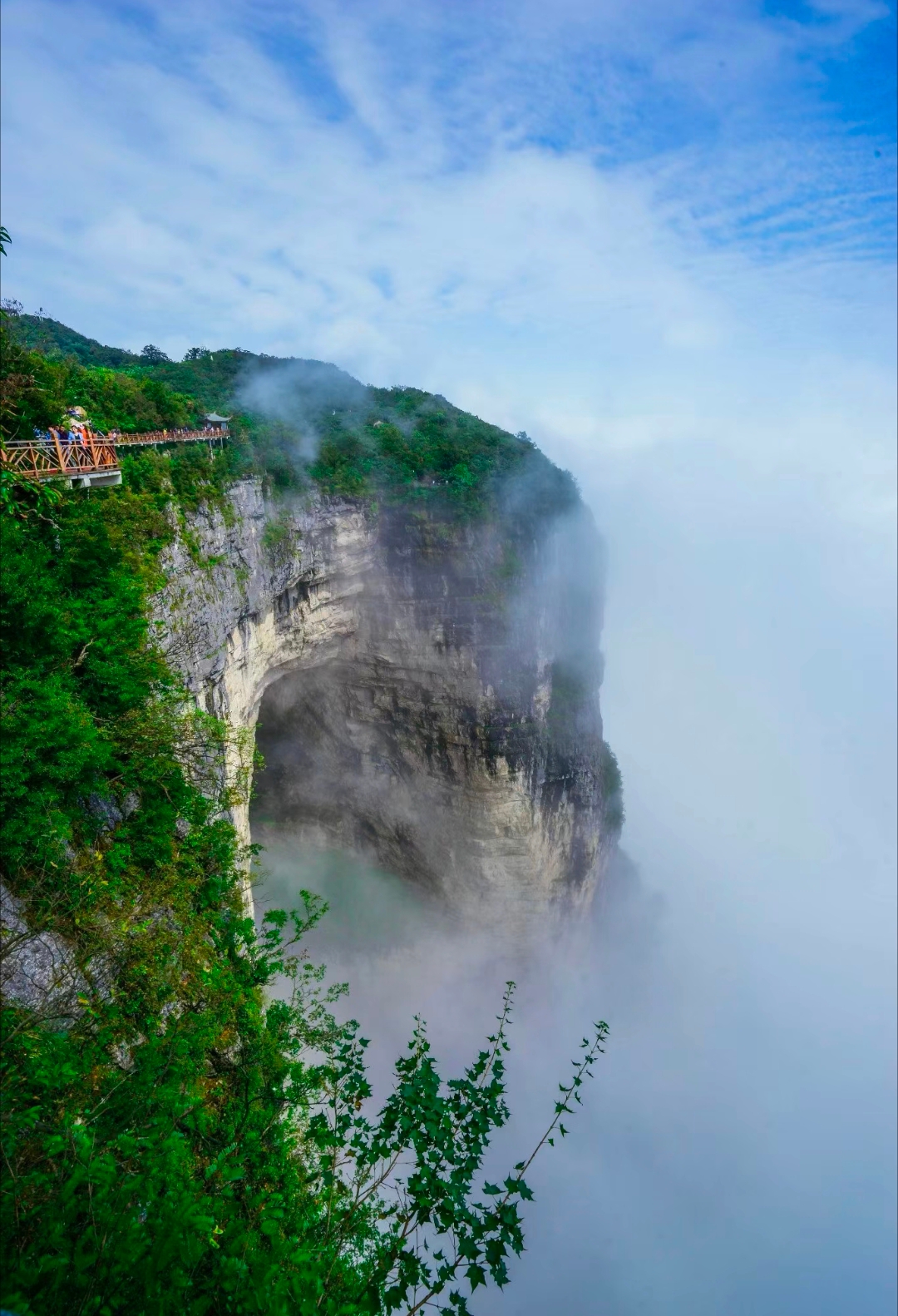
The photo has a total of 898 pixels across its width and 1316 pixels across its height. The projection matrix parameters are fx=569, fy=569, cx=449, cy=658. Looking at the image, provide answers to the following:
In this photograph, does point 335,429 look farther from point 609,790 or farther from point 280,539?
point 609,790

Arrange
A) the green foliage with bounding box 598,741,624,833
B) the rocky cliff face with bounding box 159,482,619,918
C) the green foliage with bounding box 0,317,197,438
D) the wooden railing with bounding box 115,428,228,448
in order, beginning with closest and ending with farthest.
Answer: the green foliage with bounding box 0,317,197,438, the wooden railing with bounding box 115,428,228,448, the rocky cliff face with bounding box 159,482,619,918, the green foliage with bounding box 598,741,624,833

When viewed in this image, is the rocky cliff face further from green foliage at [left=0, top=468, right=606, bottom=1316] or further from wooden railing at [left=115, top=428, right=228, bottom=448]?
green foliage at [left=0, top=468, right=606, bottom=1316]

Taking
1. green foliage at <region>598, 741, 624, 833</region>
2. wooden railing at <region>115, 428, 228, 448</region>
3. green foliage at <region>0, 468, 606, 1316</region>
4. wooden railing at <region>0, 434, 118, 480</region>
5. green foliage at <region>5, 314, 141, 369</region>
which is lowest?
green foliage at <region>598, 741, 624, 833</region>

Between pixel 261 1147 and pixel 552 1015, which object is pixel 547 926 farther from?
pixel 261 1147

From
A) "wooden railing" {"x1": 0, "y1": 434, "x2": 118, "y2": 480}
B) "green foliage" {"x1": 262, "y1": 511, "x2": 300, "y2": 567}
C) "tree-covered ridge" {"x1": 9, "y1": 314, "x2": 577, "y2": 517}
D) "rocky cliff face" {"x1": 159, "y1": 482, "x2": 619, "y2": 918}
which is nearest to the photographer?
"wooden railing" {"x1": 0, "y1": 434, "x2": 118, "y2": 480}

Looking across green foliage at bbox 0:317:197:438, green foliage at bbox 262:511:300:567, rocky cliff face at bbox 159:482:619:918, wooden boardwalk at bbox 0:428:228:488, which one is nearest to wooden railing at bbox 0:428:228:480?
wooden boardwalk at bbox 0:428:228:488

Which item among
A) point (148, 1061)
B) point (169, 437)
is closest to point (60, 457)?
point (169, 437)

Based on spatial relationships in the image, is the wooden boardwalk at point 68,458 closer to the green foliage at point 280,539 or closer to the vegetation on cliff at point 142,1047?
the vegetation on cliff at point 142,1047

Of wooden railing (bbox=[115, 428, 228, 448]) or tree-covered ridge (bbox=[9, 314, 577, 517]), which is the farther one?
Result: tree-covered ridge (bbox=[9, 314, 577, 517])
